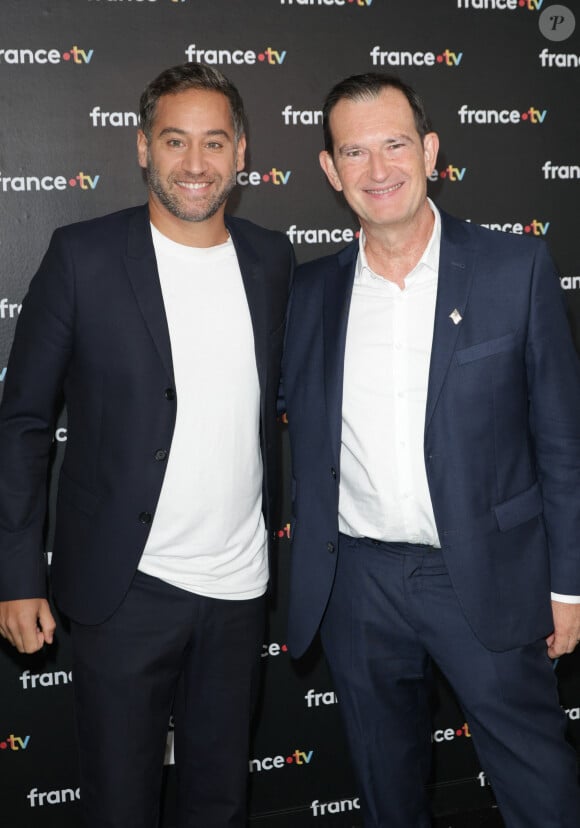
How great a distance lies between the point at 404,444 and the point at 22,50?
1.73 m

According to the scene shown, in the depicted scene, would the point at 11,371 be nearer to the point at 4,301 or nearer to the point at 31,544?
the point at 31,544

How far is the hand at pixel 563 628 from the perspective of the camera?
7.09 feet

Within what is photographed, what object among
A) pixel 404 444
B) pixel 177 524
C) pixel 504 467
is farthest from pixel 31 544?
pixel 504 467

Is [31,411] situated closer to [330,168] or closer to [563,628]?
[330,168]

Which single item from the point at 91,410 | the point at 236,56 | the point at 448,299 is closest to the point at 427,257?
the point at 448,299

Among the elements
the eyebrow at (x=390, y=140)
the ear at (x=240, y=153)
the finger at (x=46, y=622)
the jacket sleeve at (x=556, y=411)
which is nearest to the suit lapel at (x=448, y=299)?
the jacket sleeve at (x=556, y=411)

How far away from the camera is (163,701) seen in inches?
88.3

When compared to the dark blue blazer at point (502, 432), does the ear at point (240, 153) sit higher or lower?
higher

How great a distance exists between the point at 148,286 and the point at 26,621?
876 millimetres

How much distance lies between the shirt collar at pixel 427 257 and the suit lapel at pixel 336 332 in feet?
0.08

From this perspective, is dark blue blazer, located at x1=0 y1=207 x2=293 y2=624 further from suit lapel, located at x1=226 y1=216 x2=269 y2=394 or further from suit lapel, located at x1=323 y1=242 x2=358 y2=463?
suit lapel, located at x1=323 y1=242 x2=358 y2=463

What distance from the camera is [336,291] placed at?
2299 millimetres

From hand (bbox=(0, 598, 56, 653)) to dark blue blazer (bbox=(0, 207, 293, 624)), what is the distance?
3 cm

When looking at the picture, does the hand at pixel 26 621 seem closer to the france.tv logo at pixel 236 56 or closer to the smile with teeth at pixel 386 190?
the smile with teeth at pixel 386 190
